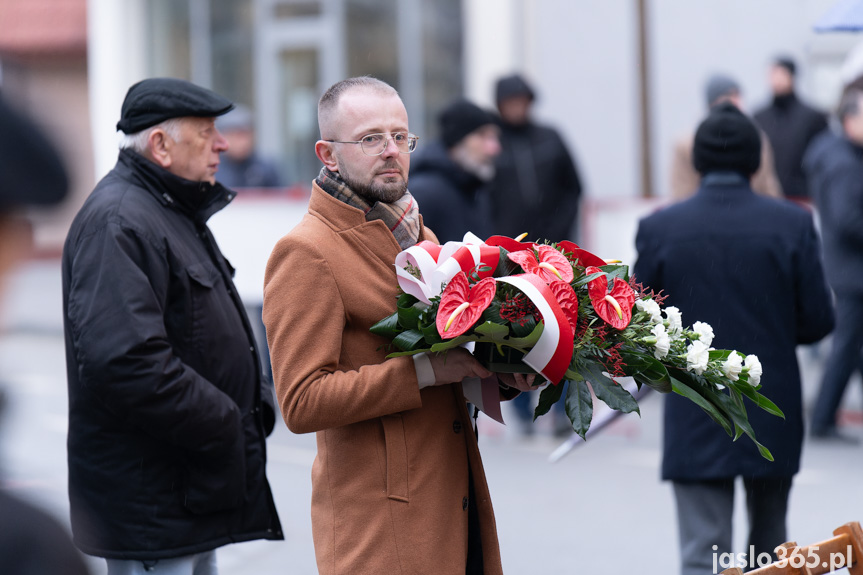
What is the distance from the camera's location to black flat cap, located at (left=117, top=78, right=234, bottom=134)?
141 inches

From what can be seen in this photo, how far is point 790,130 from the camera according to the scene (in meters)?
10.4

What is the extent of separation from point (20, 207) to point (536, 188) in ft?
25.5

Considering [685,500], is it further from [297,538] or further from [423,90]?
[423,90]

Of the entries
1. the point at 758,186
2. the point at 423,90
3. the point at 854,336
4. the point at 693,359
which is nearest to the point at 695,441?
the point at 693,359

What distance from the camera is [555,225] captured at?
28.6 ft

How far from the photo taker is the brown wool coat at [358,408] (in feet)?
9.00

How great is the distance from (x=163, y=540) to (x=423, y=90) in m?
13.5

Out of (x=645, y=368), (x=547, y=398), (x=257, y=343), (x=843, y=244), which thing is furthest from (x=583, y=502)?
(x=547, y=398)

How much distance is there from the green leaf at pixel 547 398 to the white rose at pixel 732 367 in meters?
0.47

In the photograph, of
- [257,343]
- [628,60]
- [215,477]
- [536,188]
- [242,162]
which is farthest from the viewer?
[628,60]

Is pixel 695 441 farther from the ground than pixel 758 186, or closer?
closer

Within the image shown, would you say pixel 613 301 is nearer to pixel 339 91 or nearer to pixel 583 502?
pixel 339 91

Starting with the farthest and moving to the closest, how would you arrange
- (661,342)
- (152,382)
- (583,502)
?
(583,502) < (152,382) < (661,342)

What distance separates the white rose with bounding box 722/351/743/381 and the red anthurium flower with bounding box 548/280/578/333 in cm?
49
